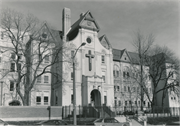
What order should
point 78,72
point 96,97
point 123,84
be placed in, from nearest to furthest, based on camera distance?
point 78,72 → point 96,97 → point 123,84

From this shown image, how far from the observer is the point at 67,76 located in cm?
4394

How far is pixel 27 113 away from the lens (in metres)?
33.2

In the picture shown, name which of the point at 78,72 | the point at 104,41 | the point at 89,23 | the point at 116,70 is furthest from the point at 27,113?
the point at 116,70

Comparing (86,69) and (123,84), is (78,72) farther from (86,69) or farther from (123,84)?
(123,84)

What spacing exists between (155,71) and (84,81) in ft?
48.9

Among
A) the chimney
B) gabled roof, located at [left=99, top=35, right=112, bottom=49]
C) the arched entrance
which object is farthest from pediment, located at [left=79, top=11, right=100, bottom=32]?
the arched entrance

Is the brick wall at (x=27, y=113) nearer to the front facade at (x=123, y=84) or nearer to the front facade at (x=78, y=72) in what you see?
the front facade at (x=78, y=72)

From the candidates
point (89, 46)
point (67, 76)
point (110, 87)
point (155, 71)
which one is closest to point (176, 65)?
point (155, 71)

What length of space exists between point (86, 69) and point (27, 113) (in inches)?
683

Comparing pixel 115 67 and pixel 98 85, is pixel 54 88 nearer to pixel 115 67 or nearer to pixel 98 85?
pixel 98 85

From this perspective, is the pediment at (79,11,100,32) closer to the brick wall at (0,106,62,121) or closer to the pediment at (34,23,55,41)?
the pediment at (34,23,55,41)

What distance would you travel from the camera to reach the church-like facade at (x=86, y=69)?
43562 millimetres

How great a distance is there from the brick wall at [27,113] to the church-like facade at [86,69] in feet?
20.7

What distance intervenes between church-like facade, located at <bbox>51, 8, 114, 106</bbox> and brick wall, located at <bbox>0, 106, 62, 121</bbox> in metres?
6.31
